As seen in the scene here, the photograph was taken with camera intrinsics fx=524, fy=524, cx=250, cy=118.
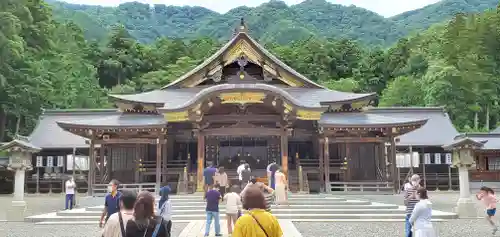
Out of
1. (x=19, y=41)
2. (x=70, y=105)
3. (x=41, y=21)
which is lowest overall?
(x=70, y=105)

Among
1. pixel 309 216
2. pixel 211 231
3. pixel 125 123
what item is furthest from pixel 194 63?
pixel 211 231

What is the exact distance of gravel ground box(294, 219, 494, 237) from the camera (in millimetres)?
11633

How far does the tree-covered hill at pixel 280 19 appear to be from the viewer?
95250 millimetres

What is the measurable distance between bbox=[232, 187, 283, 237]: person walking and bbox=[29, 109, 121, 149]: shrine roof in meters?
24.7

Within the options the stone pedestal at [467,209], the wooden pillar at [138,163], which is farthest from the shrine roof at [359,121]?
the wooden pillar at [138,163]

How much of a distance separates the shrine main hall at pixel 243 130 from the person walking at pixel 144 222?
51.0ft

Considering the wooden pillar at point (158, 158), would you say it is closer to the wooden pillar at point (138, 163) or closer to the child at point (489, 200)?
the wooden pillar at point (138, 163)

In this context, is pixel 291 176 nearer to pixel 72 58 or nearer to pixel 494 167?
pixel 494 167

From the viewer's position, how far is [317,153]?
23.2 metres

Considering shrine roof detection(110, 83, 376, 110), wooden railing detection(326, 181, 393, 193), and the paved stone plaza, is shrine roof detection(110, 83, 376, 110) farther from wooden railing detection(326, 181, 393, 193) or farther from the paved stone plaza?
the paved stone plaza

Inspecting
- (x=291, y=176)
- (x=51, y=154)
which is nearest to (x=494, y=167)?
(x=291, y=176)

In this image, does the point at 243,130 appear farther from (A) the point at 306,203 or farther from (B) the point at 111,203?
(B) the point at 111,203

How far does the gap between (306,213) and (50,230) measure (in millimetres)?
6919

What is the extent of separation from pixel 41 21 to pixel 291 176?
29.2 metres
